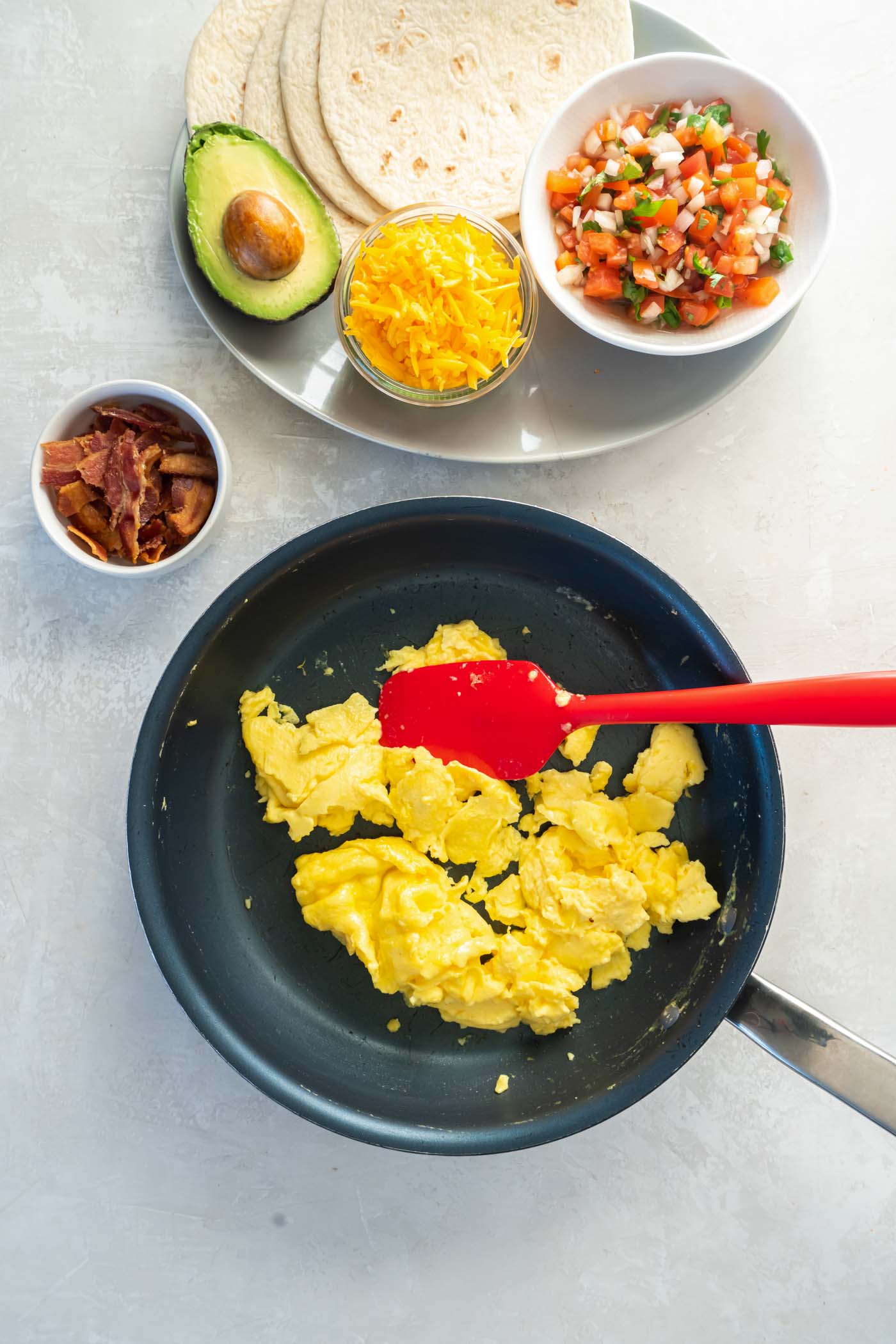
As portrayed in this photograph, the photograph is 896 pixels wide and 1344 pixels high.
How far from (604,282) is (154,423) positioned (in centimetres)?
93

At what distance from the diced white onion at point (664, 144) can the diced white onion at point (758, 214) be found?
0.18 m

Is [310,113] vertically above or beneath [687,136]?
beneath

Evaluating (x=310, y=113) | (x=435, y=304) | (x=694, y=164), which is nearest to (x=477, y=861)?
(x=435, y=304)

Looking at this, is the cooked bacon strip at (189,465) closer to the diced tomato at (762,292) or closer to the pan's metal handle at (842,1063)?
the diced tomato at (762,292)

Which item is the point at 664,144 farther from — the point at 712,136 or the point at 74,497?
the point at 74,497

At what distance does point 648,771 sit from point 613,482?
2.06 ft

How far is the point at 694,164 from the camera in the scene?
5.48ft

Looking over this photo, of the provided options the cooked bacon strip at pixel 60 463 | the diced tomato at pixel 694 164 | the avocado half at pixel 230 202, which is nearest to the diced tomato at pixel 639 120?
the diced tomato at pixel 694 164

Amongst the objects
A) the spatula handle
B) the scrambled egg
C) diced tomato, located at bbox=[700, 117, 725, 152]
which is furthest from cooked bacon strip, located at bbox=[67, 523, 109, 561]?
diced tomato, located at bbox=[700, 117, 725, 152]

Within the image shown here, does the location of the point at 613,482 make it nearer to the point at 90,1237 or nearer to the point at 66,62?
the point at 66,62

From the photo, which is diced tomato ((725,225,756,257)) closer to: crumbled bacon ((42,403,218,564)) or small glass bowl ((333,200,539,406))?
small glass bowl ((333,200,539,406))

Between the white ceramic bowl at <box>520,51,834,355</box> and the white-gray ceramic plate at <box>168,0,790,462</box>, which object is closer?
the white ceramic bowl at <box>520,51,834,355</box>

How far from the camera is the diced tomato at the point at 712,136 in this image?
166 cm

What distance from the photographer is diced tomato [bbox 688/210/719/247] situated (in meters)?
1.66
